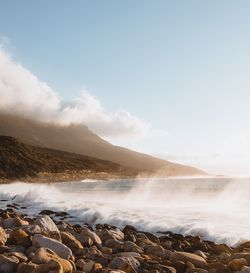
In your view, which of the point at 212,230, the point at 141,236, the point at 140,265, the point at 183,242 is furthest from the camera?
the point at 212,230

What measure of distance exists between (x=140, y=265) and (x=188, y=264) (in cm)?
109

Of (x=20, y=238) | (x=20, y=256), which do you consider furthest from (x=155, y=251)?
(x=20, y=256)

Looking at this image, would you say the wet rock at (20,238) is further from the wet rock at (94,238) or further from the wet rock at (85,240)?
the wet rock at (94,238)

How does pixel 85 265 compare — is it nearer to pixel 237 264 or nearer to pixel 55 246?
pixel 55 246

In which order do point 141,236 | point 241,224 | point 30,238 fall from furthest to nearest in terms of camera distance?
point 241,224
point 141,236
point 30,238

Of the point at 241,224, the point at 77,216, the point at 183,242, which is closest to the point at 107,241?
the point at 183,242

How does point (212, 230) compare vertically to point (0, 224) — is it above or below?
above

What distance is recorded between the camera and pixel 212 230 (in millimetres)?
15133

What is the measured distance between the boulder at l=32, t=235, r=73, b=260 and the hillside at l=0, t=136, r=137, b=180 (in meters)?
111

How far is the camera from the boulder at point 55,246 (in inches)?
357

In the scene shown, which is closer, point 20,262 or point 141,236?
point 20,262

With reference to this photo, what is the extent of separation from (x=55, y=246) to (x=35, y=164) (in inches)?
5387

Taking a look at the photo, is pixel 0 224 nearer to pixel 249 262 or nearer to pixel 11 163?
pixel 249 262

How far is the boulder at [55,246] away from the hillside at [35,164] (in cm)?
11113
